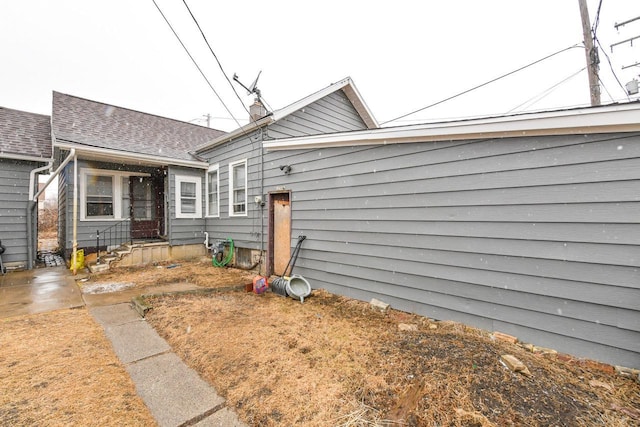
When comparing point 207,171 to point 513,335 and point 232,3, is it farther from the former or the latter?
point 513,335

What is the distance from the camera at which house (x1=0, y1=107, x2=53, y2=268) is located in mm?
7023

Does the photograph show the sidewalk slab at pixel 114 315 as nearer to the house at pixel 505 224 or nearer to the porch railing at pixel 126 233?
the house at pixel 505 224

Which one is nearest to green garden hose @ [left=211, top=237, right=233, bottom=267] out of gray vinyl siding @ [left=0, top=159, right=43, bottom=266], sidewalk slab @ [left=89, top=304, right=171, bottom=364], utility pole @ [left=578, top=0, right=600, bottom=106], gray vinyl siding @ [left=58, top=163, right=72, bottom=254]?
sidewalk slab @ [left=89, top=304, right=171, bottom=364]

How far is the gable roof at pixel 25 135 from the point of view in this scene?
713 centimetres

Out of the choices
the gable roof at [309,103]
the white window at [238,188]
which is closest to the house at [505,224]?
the gable roof at [309,103]

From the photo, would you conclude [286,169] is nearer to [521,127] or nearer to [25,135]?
[521,127]

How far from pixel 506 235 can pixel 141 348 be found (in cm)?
463

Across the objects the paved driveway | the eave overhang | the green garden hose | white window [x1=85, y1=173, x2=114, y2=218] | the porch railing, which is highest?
the eave overhang

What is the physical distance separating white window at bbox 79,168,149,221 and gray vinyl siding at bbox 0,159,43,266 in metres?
1.33

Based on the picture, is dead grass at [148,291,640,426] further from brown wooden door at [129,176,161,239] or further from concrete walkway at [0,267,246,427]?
brown wooden door at [129,176,161,239]

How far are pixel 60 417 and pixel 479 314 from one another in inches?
171

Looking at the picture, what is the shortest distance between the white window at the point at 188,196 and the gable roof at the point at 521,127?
6270mm

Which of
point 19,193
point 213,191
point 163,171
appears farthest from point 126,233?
point 213,191

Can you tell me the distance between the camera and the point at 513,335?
319 centimetres
